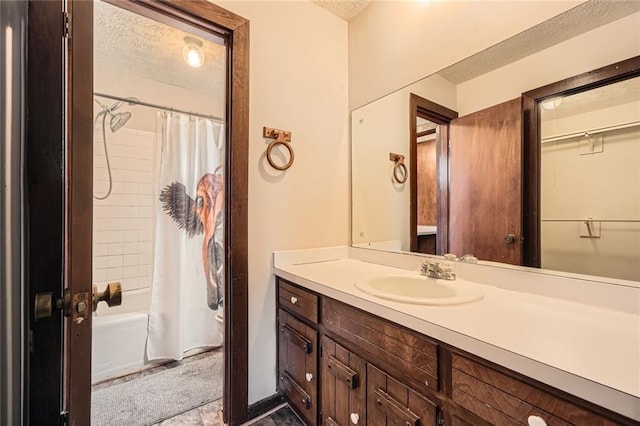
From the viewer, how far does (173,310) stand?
7.06ft

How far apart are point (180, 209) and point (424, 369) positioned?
2.11 meters

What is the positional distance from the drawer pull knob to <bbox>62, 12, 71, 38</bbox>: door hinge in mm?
1248

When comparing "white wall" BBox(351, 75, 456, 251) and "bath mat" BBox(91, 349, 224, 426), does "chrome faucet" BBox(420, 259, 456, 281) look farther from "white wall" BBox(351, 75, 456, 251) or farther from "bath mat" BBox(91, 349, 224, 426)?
"bath mat" BBox(91, 349, 224, 426)

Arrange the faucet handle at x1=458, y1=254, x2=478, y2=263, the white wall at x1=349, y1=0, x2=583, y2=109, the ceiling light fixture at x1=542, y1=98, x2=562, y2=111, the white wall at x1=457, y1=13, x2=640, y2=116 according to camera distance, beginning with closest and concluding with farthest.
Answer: the white wall at x1=457, y1=13, x2=640, y2=116, the ceiling light fixture at x1=542, y1=98, x2=562, y2=111, the white wall at x1=349, y1=0, x2=583, y2=109, the faucet handle at x1=458, y1=254, x2=478, y2=263

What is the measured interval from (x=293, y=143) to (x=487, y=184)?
3.46 feet

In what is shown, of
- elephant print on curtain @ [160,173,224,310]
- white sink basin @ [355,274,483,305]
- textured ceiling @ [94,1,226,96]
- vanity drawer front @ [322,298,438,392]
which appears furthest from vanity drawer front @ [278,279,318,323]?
textured ceiling @ [94,1,226,96]

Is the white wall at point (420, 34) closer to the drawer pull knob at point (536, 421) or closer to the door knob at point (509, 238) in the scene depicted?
the door knob at point (509, 238)

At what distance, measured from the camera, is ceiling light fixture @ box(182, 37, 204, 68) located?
6.46 feet

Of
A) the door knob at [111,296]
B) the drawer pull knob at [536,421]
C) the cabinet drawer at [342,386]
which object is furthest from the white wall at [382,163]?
the door knob at [111,296]

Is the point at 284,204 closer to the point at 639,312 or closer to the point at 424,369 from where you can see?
the point at 424,369

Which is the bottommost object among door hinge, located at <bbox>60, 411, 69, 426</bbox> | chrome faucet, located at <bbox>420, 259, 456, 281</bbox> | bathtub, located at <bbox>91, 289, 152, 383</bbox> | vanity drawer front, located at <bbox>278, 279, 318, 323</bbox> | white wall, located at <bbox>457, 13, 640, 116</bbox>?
bathtub, located at <bbox>91, 289, 152, 383</bbox>

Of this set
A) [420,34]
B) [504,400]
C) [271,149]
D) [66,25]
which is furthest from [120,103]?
[504,400]

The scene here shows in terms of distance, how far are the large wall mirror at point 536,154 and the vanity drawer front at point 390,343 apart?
622 millimetres

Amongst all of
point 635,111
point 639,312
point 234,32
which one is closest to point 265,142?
point 234,32
